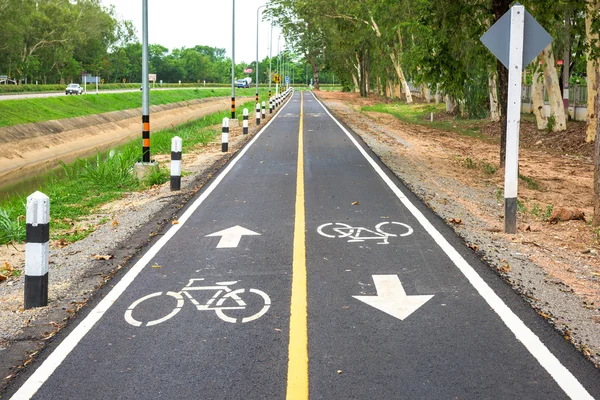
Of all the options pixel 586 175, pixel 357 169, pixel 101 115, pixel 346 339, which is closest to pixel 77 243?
pixel 346 339

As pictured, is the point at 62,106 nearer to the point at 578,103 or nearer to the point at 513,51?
the point at 578,103

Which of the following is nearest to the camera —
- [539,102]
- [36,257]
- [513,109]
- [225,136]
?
[36,257]

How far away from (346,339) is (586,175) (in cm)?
1445

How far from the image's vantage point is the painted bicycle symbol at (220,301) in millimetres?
6262

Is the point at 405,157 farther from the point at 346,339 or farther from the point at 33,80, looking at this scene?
the point at 33,80

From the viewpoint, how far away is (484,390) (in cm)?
477

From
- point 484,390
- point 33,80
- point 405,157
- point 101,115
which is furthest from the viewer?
point 33,80

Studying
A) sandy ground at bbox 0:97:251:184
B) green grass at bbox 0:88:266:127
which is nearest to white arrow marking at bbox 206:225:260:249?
sandy ground at bbox 0:97:251:184

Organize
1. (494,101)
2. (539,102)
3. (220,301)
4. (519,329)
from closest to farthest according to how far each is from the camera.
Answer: (519,329)
(220,301)
(539,102)
(494,101)

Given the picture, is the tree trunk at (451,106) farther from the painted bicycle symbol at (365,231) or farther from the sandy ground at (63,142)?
the painted bicycle symbol at (365,231)

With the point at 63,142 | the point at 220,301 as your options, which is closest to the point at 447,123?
the point at 63,142

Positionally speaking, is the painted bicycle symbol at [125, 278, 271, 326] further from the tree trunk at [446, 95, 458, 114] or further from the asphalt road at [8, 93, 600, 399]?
the tree trunk at [446, 95, 458, 114]

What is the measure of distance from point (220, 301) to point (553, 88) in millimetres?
22967

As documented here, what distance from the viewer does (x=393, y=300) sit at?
22.2 feet
